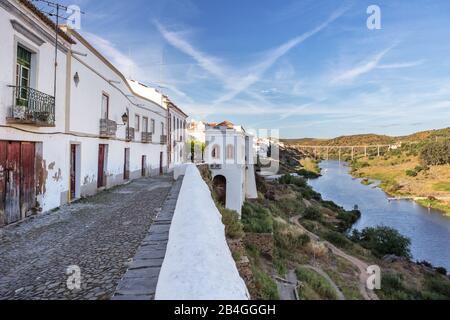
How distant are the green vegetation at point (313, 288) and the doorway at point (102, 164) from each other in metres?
8.41

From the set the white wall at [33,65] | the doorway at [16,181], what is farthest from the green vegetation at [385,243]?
the white wall at [33,65]

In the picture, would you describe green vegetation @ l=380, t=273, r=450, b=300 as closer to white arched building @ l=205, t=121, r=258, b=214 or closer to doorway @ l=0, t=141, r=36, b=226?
white arched building @ l=205, t=121, r=258, b=214

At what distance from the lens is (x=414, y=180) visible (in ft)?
176

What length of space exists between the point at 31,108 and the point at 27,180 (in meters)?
1.69

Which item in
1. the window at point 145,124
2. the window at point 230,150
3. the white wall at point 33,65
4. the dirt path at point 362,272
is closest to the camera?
the white wall at point 33,65

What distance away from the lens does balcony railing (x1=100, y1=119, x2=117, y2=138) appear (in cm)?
1138

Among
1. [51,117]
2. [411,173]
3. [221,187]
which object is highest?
[51,117]

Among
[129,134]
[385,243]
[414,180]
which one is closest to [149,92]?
[129,134]

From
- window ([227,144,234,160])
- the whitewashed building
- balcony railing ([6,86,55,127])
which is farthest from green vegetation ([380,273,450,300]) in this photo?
balcony railing ([6,86,55,127])

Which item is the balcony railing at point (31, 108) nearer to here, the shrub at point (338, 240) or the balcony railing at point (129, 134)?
the balcony railing at point (129, 134)

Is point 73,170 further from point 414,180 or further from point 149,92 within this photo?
point 414,180

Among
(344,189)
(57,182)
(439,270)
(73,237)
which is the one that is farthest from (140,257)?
(344,189)

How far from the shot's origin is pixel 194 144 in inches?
1100

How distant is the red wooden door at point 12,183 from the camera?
6.20 meters
